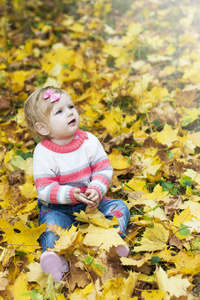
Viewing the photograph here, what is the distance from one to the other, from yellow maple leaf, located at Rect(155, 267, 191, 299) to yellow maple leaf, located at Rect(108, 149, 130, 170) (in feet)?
3.36

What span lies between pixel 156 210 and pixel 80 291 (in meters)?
0.66

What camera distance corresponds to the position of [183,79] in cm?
329

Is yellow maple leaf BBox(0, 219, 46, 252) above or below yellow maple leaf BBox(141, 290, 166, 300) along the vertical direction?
below

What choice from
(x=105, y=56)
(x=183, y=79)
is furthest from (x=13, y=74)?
(x=183, y=79)

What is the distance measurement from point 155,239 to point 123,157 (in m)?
0.88

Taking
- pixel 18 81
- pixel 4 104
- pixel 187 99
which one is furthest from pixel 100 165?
pixel 18 81

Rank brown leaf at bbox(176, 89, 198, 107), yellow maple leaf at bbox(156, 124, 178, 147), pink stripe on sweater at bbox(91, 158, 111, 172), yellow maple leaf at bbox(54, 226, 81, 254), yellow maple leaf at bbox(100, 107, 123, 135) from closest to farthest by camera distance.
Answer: yellow maple leaf at bbox(54, 226, 81, 254) → pink stripe on sweater at bbox(91, 158, 111, 172) → yellow maple leaf at bbox(156, 124, 178, 147) → yellow maple leaf at bbox(100, 107, 123, 135) → brown leaf at bbox(176, 89, 198, 107)

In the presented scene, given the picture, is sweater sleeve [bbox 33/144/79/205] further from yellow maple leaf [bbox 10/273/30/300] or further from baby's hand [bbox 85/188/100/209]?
yellow maple leaf [bbox 10/273/30/300]

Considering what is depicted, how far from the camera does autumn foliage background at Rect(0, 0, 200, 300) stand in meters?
1.60

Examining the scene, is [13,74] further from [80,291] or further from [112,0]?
[112,0]

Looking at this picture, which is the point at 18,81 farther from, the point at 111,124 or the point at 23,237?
the point at 23,237

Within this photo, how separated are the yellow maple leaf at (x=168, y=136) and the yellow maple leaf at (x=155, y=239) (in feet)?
3.15

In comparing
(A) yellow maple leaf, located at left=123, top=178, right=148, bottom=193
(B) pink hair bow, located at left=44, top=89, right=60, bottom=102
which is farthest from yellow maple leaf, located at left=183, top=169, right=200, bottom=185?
(B) pink hair bow, located at left=44, top=89, right=60, bottom=102

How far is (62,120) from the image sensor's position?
1871 millimetres
